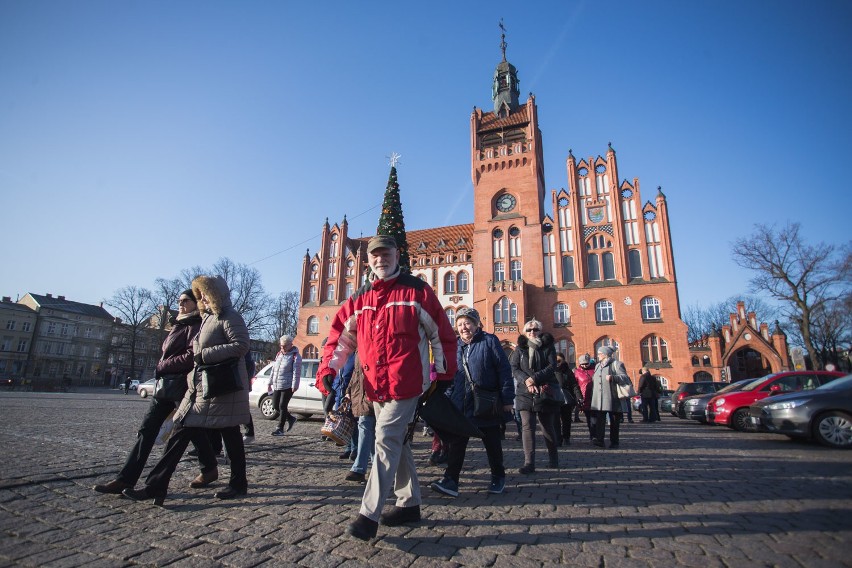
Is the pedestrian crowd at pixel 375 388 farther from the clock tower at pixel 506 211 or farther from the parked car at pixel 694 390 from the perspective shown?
the clock tower at pixel 506 211

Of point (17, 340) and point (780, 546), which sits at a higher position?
point (17, 340)

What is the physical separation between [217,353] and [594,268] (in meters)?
33.8

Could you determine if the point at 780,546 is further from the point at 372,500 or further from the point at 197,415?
the point at 197,415

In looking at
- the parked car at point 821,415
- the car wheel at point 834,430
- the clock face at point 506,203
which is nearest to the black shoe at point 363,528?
the parked car at point 821,415

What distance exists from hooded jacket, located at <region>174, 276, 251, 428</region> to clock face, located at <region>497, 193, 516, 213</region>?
35.9 m

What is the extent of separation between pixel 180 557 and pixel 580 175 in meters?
37.4

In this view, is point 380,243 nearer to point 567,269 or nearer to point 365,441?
point 365,441

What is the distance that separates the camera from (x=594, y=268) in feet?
109

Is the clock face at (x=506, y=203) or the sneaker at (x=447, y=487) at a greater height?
the clock face at (x=506, y=203)

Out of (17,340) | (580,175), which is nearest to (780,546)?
(580,175)

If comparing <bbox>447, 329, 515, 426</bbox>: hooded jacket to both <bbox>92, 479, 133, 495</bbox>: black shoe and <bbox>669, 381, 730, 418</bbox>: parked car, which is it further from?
<bbox>669, 381, 730, 418</bbox>: parked car

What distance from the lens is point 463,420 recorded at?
118 inches

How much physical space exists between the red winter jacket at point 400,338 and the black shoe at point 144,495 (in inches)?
60.3

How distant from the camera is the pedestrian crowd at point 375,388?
2.80 metres
